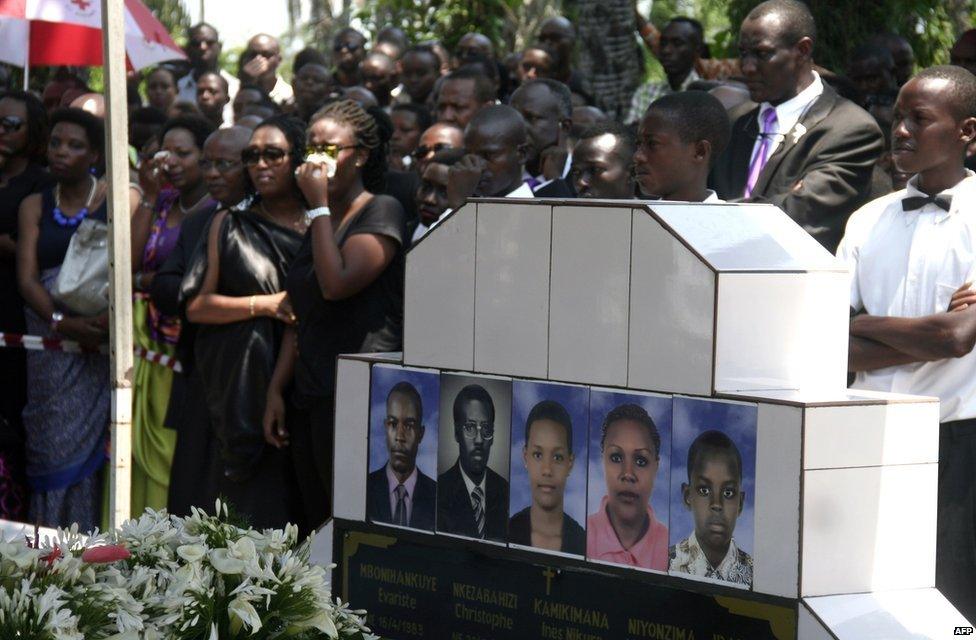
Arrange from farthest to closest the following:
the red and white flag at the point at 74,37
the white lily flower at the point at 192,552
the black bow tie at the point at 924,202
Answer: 1. the red and white flag at the point at 74,37
2. the black bow tie at the point at 924,202
3. the white lily flower at the point at 192,552

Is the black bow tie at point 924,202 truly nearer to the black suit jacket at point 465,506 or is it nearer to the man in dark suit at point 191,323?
the black suit jacket at point 465,506

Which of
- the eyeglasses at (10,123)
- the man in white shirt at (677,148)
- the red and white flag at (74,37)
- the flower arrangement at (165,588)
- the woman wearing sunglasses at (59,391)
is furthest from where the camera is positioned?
the red and white flag at (74,37)

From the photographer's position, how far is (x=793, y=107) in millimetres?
6176

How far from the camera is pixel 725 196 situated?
6.12 metres

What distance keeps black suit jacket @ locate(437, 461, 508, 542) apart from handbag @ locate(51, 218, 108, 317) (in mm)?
4136

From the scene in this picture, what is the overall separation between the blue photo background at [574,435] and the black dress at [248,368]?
2.81 m

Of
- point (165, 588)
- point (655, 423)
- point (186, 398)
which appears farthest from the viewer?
point (186, 398)

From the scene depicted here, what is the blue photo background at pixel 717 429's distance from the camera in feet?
11.4

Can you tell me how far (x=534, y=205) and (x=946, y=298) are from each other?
153 centimetres

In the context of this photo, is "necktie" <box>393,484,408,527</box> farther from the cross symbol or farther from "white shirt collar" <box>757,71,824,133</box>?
"white shirt collar" <box>757,71,824,133</box>

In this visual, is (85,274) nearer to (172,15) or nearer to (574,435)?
(574,435)

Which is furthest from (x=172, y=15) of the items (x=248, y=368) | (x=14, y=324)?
(x=248, y=368)

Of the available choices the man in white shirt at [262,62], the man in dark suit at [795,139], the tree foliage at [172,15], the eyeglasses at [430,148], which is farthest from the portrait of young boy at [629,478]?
the tree foliage at [172,15]

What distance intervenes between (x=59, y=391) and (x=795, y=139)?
13.5 feet
